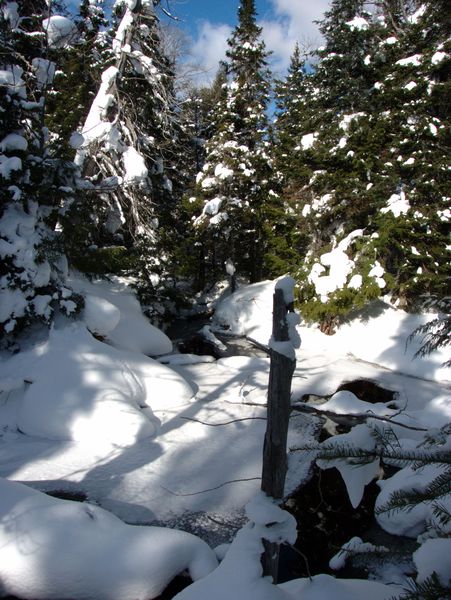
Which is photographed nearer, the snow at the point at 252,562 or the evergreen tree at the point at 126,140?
the snow at the point at 252,562

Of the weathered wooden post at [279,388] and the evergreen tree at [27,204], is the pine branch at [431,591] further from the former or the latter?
the evergreen tree at [27,204]

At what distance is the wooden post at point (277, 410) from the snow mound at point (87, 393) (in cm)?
450

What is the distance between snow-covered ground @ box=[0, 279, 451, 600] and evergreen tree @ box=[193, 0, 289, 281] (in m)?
7.47

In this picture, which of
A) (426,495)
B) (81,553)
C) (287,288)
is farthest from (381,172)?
(426,495)

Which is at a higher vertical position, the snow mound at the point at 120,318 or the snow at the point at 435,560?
the snow mound at the point at 120,318

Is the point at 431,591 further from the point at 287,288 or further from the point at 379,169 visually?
the point at 379,169

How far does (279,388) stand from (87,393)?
17.0ft

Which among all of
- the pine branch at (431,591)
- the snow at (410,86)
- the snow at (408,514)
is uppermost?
the snow at (410,86)

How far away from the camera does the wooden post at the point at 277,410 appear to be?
6.26 ft

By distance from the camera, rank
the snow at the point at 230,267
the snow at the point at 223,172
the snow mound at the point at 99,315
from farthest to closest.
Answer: the snow at the point at 230,267 → the snow at the point at 223,172 → the snow mound at the point at 99,315

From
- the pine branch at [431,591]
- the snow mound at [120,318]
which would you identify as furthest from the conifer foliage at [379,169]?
the pine branch at [431,591]

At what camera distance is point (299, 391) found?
828 centimetres

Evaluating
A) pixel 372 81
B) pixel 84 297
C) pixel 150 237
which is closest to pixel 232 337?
pixel 150 237

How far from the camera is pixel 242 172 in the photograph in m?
16.0
